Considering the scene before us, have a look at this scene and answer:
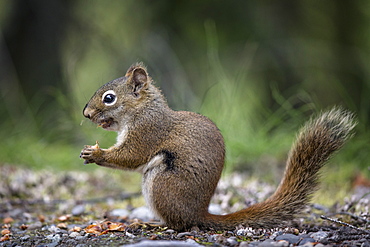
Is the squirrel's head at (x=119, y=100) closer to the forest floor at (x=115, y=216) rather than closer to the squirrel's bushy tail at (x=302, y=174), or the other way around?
the forest floor at (x=115, y=216)

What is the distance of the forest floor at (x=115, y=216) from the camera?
87.3 inches

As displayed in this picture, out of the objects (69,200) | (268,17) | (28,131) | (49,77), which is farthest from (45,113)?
(268,17)

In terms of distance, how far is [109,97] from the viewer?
110 inches

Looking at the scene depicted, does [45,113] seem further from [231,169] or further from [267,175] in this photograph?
[267,175]

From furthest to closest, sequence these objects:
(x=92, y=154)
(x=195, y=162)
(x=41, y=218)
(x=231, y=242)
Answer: (x=41, y=218)
(x=92, y=154)
(x=195, y=162)
(x=231, y=242)

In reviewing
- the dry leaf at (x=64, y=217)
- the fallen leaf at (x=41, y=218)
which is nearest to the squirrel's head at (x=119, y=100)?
the dry leaf at (x=64, y=217)

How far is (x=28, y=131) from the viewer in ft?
17.2

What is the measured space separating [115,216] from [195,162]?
1.12m

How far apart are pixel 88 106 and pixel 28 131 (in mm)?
2798

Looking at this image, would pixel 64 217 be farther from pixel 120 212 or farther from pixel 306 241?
pixel 306 241

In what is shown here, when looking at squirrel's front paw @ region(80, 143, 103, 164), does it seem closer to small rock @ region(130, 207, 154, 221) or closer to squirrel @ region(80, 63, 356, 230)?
squirrel @ region(80, 63, 356, 230)

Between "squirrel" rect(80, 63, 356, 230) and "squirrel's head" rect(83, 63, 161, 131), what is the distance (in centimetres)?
4

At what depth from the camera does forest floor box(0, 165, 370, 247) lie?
222 centimetres

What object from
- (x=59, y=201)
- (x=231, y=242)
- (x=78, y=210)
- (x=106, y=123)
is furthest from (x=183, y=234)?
(x=59, y=201)
